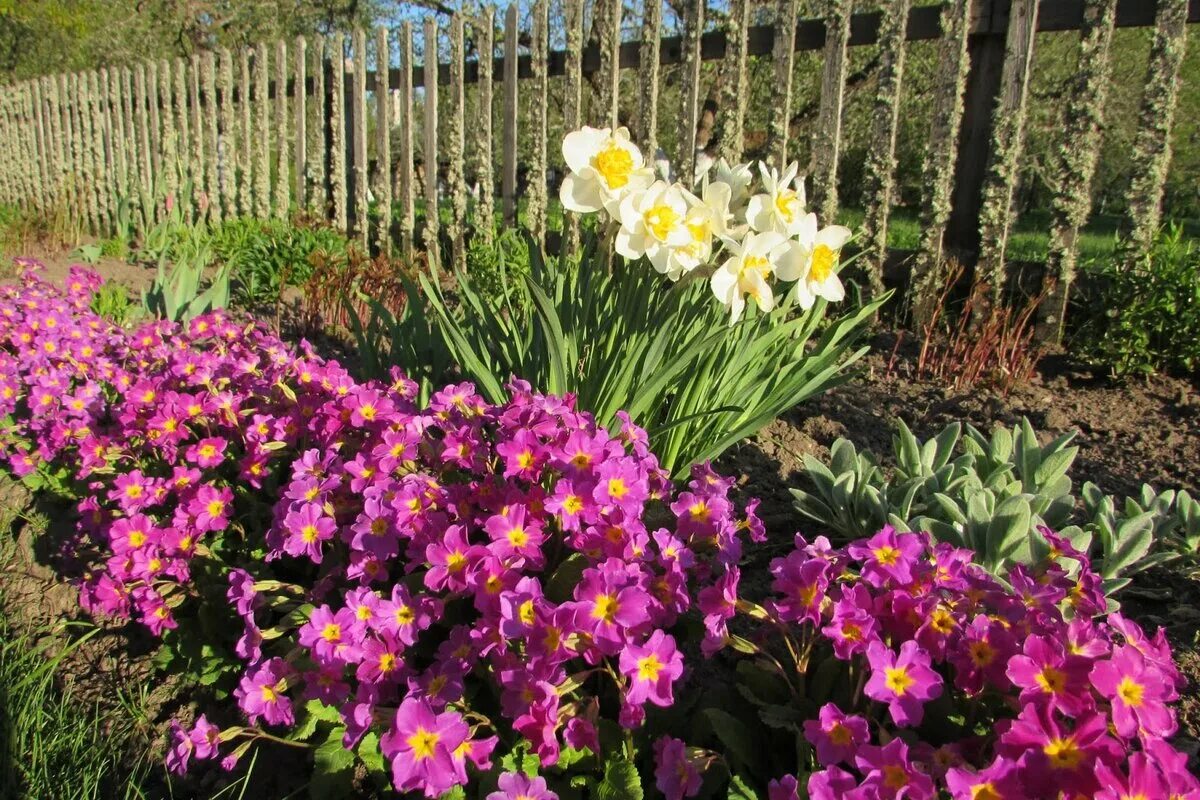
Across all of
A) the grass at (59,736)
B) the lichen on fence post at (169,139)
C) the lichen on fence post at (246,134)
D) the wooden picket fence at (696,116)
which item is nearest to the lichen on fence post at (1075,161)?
the wooden picket fence at (696,116)

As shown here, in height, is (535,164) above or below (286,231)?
above

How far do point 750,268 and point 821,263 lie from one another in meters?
0.18

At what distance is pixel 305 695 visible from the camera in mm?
1312

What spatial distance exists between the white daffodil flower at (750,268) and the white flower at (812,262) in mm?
26

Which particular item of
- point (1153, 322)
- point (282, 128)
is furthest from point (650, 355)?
point (282, 128)

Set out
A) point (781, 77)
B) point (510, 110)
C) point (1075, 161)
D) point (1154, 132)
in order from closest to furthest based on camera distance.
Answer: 1. point (1154, 132)
2. point (1075, 161)
3. point (781, 77)
4. point (510, 110)

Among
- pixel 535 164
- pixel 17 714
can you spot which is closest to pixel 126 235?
pixel 535 164

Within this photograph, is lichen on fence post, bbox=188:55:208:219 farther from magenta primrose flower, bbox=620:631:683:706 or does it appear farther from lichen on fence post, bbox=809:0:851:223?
magenta primrose flower, bbox=620:631:683:706

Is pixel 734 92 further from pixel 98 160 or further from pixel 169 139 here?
pixel 98 160

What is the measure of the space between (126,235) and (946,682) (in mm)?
7534

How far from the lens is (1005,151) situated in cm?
371

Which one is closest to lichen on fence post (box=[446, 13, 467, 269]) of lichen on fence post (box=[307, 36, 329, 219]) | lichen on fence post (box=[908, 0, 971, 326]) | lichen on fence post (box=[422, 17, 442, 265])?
lichen on fence post (box=[422, 17, 442, 265])

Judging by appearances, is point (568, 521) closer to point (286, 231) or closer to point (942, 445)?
point (942, 445)

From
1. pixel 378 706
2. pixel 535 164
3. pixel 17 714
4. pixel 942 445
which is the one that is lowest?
pixel 17 714
